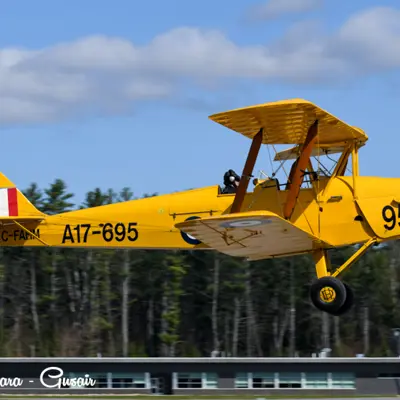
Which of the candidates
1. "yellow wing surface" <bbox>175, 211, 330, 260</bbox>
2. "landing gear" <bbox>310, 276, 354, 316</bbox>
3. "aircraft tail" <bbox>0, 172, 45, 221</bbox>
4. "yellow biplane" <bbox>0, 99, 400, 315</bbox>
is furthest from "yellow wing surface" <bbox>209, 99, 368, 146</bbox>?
"aircraft tail" <bbox>0, 172, 45, 221</bbox>

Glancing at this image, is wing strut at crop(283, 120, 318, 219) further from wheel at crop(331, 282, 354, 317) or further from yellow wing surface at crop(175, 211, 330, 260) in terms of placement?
wheel at crop(331, 282, 354, 317)

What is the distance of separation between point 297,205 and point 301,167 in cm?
69

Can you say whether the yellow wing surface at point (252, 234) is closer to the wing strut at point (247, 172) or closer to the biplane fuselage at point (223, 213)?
the biplane fuselage at point (223, 213)

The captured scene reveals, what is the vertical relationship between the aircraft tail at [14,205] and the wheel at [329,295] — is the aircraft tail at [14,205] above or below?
above

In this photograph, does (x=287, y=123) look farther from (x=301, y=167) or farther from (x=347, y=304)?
(x=347, y=304)

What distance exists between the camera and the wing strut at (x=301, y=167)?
1353cm

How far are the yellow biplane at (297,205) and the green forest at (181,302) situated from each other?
34616 mm

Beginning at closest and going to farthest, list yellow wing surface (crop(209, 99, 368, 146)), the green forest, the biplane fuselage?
yellow wing surface (crop(209, 99, 368, 146)), the biplane fuselage, the green forest

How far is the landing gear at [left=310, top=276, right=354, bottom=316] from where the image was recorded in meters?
13.4

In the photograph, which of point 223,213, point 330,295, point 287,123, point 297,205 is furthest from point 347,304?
point 287,123

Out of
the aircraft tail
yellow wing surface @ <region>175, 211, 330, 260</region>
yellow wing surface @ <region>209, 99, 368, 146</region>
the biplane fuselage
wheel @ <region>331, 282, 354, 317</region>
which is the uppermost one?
yellow wing surface @ <region>209, 99, 368, 146</region>

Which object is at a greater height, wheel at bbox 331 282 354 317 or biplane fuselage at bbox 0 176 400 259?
biplane fuselage at bbox 0 176 400 259

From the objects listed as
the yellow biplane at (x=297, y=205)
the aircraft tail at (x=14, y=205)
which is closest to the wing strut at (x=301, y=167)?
the yellow biplane at (x=297, y=205)

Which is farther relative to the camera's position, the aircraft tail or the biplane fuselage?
the aircraft tail
